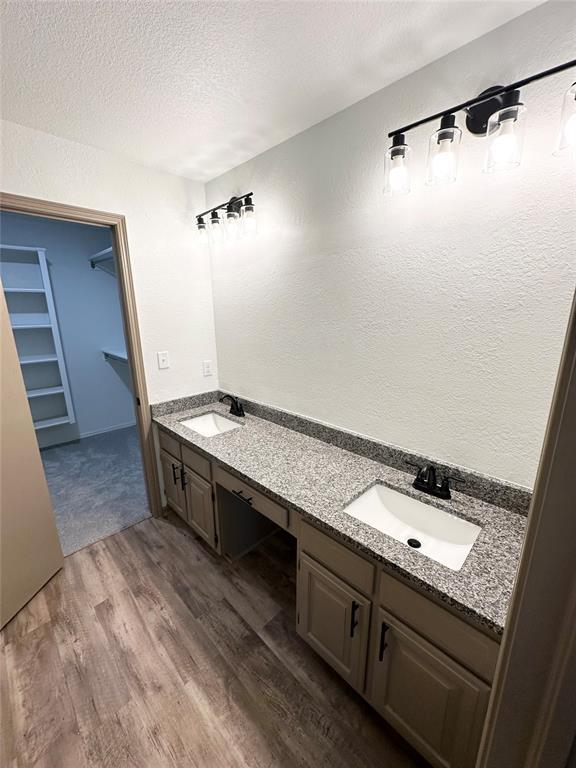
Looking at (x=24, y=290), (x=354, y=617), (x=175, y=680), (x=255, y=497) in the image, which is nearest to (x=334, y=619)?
(x=354, y=617)

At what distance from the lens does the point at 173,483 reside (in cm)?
223

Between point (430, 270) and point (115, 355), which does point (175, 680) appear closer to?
point (430, 270)

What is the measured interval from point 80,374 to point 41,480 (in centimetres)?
226

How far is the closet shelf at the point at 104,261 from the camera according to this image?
10.6 feet

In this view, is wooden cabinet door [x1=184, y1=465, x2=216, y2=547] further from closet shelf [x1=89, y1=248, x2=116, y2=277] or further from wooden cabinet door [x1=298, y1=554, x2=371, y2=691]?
closet shelf [x1=89, y1=248, x2=116, y2=277]

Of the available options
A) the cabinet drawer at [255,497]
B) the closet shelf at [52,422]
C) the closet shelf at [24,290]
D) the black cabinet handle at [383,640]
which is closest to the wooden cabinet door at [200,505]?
the cabinet drawer at [255,497]

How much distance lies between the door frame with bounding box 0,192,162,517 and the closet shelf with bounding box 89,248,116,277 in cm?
149

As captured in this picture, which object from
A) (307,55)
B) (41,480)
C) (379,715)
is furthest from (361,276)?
(41,480)

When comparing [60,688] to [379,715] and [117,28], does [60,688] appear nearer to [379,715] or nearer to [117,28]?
[379,715]

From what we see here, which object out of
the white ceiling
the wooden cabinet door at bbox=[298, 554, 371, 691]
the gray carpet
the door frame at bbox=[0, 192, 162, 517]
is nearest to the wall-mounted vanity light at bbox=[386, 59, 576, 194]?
the white ceiling

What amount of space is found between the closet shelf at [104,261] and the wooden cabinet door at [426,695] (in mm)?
3696

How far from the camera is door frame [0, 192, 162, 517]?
1.62 meters

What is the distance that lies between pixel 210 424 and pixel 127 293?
3.39 feet

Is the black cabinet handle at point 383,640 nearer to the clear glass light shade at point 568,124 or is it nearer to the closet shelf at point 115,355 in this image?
the clear glass light shade at point 568,124
